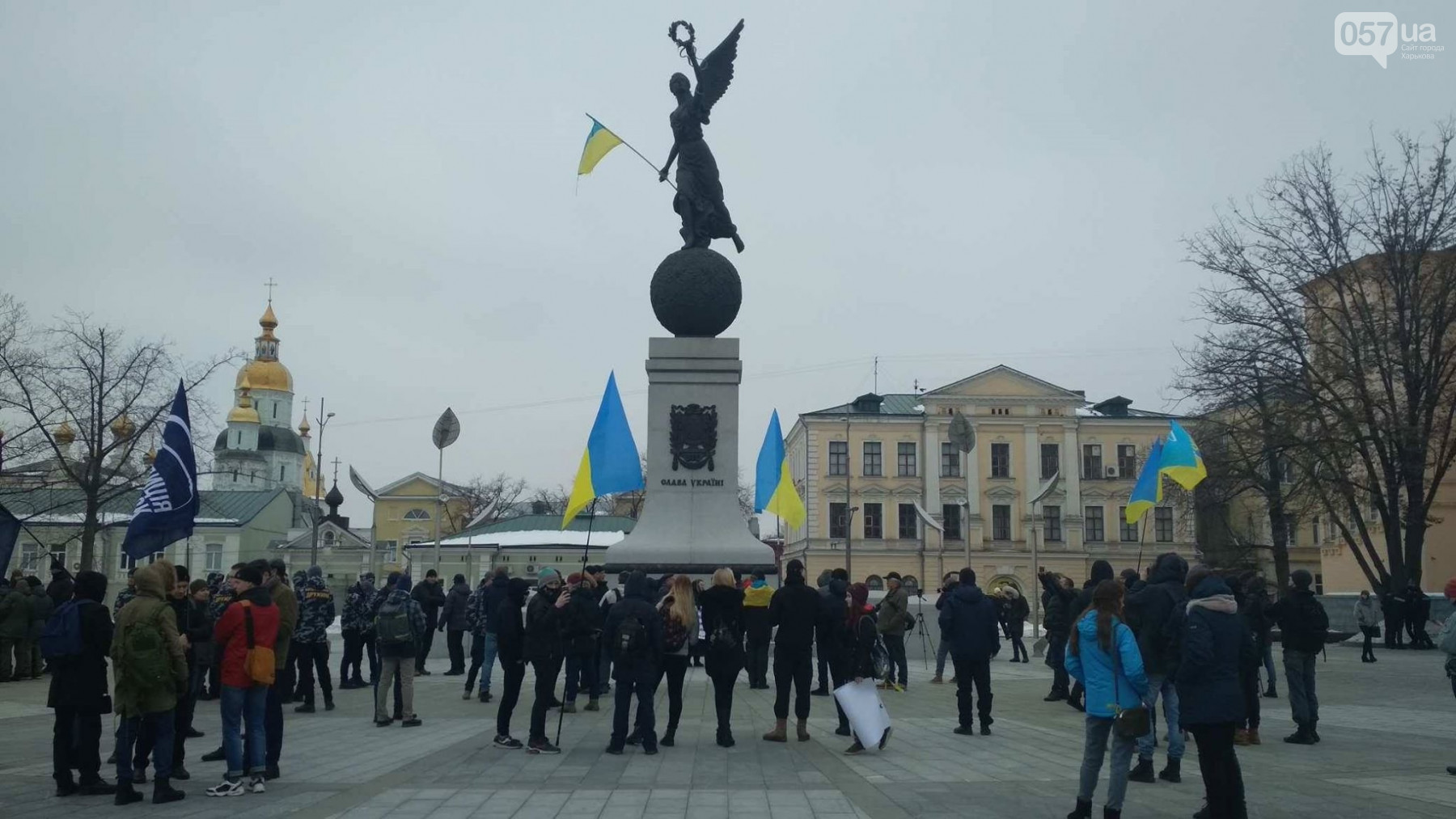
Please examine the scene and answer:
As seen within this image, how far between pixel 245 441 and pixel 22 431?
81693mm

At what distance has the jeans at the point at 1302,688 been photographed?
513 inches

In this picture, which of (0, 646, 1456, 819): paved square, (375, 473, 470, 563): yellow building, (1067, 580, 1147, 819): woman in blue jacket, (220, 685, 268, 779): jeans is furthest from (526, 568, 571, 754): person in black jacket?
(375, 473, 470, 563): yellow building

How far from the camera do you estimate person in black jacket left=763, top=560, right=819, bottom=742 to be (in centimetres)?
1220

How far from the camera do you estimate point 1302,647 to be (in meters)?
13.2

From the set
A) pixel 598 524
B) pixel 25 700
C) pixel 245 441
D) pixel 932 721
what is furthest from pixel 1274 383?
pixel 245 441

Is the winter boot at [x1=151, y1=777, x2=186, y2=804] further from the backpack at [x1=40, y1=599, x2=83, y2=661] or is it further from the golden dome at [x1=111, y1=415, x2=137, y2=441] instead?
the golden dome at [x1=111, y1=415, x2=137, y2=441]

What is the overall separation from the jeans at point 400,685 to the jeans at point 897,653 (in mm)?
7570

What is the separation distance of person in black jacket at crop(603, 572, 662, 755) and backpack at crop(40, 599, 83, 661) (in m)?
4.61

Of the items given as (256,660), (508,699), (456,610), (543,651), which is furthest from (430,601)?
(256,660)

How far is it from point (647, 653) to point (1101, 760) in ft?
15.9

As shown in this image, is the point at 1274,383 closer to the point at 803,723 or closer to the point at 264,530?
the point at 803,723

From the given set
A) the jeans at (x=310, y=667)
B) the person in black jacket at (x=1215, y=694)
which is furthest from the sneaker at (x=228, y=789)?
the person in black jacket at (x=1215, y=694)

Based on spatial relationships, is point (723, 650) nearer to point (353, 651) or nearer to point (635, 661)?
point (635, 661)

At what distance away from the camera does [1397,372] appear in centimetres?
3388
